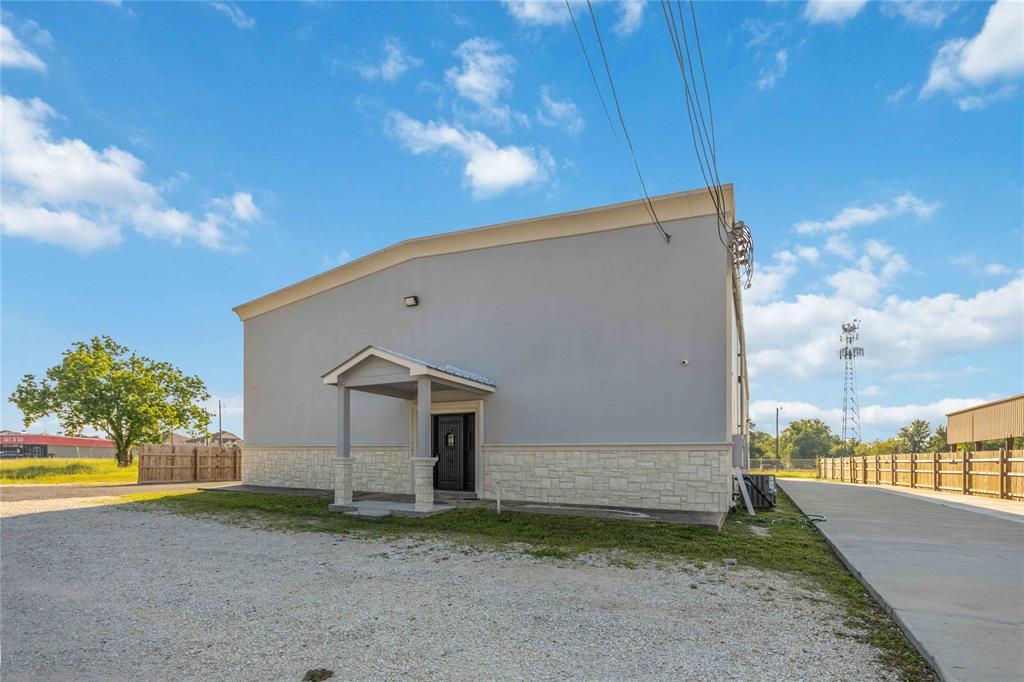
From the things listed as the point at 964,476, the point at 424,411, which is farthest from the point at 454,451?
the point at 964,476

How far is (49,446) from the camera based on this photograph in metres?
58.2

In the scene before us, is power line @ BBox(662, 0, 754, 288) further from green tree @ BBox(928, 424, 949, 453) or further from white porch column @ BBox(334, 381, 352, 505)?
green tree @ BBox(928, 424, 949, 453)

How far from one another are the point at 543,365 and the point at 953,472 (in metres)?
15.7

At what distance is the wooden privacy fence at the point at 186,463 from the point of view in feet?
63.8

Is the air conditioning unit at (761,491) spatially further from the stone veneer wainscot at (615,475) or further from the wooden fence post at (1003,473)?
the wooden fence post at (1003,473)

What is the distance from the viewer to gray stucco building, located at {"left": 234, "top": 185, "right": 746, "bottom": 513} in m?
10.5

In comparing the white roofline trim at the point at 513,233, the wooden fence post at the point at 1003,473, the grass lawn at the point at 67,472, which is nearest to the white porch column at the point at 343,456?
the white roofline trim at the point at 513,233

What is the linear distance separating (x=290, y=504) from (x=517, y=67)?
982cm

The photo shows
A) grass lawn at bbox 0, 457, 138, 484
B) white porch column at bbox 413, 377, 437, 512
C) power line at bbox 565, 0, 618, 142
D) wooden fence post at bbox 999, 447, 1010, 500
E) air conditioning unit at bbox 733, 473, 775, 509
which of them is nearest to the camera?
power line at bbox 565, 0, 618, 142

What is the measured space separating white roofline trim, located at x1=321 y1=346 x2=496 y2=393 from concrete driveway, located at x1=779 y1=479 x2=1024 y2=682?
683 centimetres

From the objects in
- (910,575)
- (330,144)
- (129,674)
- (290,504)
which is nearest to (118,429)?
(290,504)

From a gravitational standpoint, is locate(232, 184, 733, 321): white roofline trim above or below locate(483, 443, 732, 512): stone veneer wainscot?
above

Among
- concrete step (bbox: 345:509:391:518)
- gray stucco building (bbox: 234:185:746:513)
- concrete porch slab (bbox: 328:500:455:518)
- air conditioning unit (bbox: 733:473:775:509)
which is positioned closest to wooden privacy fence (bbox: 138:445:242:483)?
gray stucco building (bbox: 234:185:746:513)

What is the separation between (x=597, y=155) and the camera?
10000 millimetres
